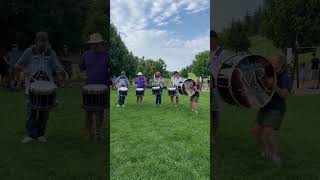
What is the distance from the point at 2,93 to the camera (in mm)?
13195

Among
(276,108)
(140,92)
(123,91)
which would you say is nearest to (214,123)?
(276,108)

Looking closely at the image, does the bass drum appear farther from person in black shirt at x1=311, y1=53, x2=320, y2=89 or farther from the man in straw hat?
person in black shirt at x1=311, y1=53, x2=320, y2=89

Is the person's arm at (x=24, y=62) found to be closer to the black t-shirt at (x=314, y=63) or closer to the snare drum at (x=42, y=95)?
the snare drum at (x=42, y=95)

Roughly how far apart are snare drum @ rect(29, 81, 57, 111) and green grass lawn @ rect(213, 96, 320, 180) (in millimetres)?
2290

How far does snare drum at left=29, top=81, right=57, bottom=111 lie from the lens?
6.68 meters

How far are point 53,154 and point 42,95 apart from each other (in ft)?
2.92

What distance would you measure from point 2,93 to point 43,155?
7539 millimetres

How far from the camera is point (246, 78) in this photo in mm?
6258

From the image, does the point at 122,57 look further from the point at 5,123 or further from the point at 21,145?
the point at 21,145

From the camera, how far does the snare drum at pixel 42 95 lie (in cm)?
668

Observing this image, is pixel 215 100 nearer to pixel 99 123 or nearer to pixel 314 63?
pixel 99 123

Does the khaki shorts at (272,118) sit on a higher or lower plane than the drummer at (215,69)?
lower

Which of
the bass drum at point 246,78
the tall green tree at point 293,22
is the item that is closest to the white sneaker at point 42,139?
the bass drum at point 246,78

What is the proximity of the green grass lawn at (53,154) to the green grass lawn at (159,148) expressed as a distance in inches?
10.6
